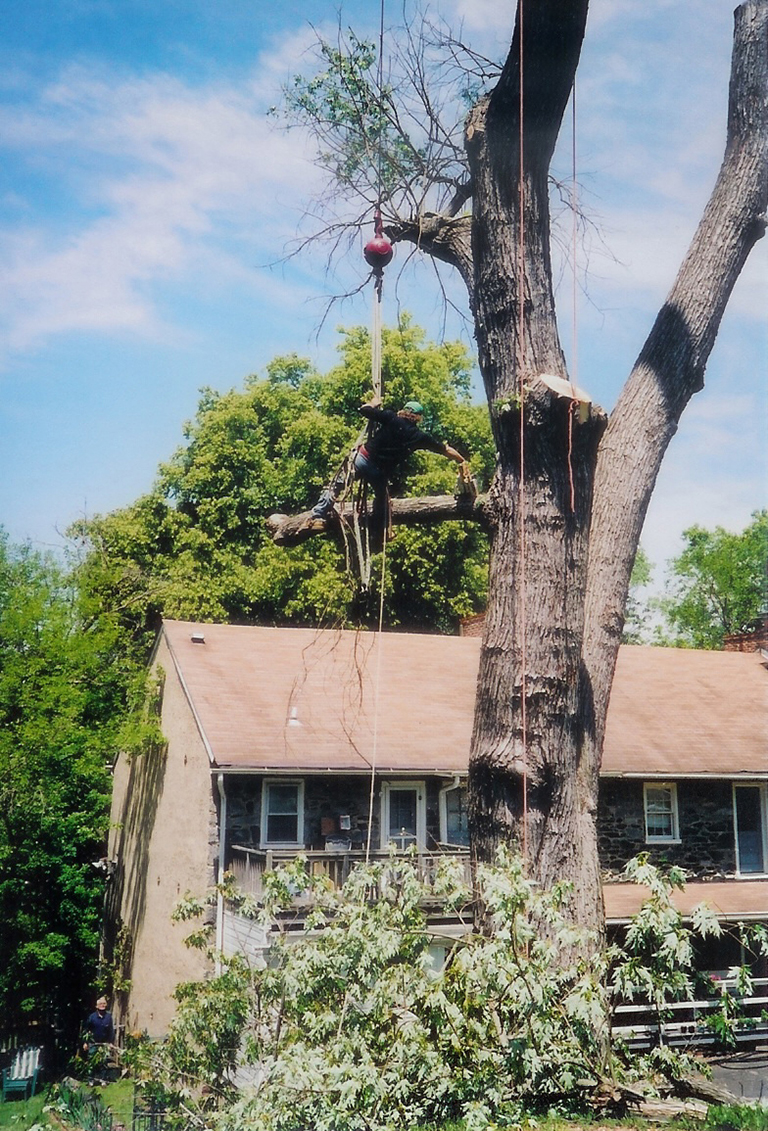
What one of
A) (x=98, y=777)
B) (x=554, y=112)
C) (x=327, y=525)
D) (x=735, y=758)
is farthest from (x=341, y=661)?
(x=554, y=112)

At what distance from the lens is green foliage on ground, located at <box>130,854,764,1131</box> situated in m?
4.38

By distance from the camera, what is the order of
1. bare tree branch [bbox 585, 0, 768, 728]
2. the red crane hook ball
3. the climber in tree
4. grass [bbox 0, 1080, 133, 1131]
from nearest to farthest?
1. bare tree branch [bbox 585, 0, 768, 728]
2. the climber in tree
3. the red crane hook ball
4. grass [bbox 0, 1080, 133, 1131]

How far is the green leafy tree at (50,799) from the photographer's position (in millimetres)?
18234

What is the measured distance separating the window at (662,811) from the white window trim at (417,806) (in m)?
3.77

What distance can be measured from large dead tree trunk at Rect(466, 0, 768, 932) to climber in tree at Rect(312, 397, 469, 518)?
82cm

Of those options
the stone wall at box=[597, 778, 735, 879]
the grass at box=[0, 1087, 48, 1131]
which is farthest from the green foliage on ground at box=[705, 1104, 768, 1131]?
the stone wall at box=[597, 778, 735, 879]

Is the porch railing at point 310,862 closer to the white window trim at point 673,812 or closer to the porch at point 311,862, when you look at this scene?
the porch at point 311,862

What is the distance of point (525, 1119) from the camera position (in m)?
4.67

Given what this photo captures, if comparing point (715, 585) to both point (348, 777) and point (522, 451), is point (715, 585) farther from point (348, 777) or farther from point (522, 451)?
point (522, 451)

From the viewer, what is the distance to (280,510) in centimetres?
2770

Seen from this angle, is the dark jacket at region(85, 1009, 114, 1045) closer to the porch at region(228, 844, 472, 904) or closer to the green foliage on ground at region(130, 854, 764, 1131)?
the porch at region(228, 844, 472, 904)

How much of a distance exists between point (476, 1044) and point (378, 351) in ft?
13.6

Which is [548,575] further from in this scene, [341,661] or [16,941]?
[16,941]

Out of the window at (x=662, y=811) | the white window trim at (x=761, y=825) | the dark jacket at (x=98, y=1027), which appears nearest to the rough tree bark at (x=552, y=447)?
the dark jacket at (x=98, y=1027)
